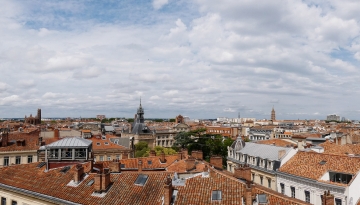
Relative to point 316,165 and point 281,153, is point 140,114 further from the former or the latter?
point 316,165

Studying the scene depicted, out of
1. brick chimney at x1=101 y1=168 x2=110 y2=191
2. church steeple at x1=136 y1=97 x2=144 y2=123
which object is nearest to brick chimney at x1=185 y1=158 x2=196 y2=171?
brick chimney at x1=101 y1=168 x2=110 y2=191

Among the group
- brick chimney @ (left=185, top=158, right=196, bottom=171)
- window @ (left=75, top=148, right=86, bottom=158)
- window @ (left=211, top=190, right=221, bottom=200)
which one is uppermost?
window @ (left=75, top=148, right=86, bottom=158)

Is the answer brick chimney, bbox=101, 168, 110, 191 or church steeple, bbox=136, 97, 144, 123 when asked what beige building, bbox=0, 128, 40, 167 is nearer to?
brick chimney, bbox=101, 168, 110, 191

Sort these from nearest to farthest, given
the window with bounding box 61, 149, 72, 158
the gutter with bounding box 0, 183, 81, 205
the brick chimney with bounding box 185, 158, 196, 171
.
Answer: the gutter with bounding box 0, 183, 81, 205, the brick chimney with bounding box 185, 158, 196, 171, the window with bounding box 61, 149, 72, 158

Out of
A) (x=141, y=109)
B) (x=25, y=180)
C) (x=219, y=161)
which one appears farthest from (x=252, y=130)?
(x=25, y=180)

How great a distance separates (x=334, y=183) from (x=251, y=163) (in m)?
21.8

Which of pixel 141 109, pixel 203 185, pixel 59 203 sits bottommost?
pixel 59 203

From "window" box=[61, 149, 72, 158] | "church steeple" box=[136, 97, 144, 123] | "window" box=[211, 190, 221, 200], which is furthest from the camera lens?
"church steeple" box=[136, 97, 144, 123]

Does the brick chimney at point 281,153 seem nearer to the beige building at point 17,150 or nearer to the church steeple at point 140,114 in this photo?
the beige building at point 17,150

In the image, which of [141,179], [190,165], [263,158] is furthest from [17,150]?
[263,158]

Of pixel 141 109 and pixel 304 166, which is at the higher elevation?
pixel 141 109

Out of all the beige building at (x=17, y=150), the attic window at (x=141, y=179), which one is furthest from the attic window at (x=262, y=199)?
the beige building at (x=17, y=150)

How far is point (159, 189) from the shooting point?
82.3 feet

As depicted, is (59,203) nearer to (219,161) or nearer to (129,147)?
(219,161)
